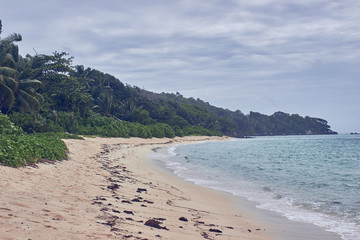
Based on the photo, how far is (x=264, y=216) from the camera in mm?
8938

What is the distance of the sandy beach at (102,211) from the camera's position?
5.14m

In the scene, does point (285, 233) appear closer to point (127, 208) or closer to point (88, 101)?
point (127, 208)

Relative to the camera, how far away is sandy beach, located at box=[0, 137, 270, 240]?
514 centimetres

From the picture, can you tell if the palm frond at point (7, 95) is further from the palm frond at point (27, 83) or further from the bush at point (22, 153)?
the bush at point (22, 153)

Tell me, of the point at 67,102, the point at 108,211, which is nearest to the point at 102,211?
the point at 108,211

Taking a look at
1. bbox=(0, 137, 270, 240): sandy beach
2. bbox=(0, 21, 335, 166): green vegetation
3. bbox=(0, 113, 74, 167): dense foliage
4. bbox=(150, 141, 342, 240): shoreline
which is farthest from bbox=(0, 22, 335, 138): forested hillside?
bbox=(150, 141, 342, 240): shoreline

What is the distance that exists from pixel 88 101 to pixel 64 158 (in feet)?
103

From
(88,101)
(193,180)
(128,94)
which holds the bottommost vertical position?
(193,180)

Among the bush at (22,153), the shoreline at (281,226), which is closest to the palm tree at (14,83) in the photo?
the bush at (22,153)

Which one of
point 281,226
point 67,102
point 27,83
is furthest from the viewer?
point 67,102

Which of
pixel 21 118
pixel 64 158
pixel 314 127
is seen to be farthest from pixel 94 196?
pixel 314 127

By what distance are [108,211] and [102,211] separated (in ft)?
0.47

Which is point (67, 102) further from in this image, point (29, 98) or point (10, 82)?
point (10, 82)

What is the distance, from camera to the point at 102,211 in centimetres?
676
